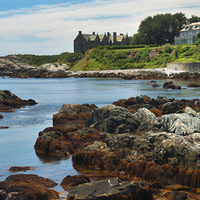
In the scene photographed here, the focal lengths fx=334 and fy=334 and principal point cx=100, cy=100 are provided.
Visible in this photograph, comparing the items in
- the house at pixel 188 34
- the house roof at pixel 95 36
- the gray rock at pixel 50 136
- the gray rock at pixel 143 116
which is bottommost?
the gray rock at pixel 50 136

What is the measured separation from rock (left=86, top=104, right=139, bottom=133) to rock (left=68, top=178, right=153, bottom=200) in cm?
610

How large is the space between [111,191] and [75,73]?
10214 centimetres

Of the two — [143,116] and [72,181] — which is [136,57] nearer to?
[143,116]

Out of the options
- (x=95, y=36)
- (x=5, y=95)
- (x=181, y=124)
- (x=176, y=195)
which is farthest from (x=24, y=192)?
(x=95, y=36)

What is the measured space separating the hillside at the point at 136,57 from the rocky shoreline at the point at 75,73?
570cm

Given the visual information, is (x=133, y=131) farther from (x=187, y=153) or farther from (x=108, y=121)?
(x=187, y=153)

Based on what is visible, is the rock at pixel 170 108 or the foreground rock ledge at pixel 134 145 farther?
the rock at pixel 170 108

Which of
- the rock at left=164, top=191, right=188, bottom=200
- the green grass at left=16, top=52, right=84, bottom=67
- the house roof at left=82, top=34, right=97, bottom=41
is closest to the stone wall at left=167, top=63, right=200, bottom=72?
the green grass at left=16, top=52, right=84, bottom=67

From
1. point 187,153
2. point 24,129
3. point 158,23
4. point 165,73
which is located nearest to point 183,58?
point 165,73

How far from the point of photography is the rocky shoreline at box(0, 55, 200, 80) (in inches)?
3157

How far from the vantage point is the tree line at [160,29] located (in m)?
119

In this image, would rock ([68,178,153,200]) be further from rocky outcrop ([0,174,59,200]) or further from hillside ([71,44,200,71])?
hillside ([71,44,200,71])

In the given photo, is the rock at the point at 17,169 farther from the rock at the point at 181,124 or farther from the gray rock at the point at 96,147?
the rock at the point at 181,124

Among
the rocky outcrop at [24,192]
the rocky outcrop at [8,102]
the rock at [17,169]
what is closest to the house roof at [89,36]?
the rocky outcrop at [8,102]
